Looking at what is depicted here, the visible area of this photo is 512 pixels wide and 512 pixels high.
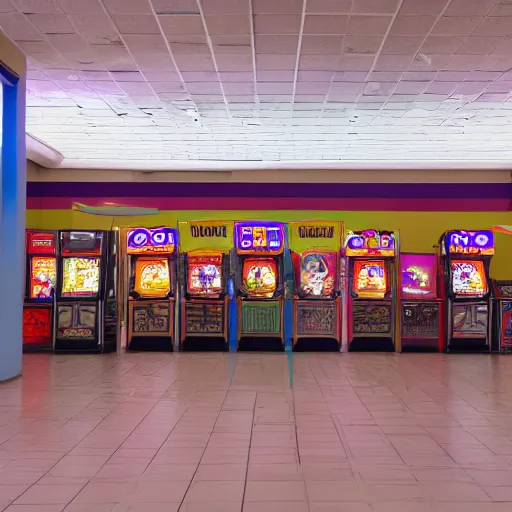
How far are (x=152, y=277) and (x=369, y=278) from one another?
121 inches

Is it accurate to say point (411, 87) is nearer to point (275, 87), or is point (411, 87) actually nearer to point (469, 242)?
point (275, 87)

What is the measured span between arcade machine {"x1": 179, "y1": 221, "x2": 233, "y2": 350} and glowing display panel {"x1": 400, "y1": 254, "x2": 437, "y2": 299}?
100 inches

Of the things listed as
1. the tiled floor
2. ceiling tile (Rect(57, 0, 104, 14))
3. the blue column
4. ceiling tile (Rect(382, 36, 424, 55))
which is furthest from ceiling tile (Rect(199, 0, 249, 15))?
the tiled floor

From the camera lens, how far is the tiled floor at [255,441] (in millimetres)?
3311

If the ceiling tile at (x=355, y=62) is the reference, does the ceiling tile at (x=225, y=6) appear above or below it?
below

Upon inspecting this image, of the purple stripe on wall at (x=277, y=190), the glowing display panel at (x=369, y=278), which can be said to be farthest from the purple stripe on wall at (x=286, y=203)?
the glowing display panel at (x=369, y=278)

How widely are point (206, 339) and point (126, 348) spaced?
115cm

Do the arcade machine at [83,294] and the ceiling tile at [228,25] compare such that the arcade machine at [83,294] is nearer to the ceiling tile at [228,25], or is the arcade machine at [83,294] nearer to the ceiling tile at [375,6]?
the ceiling tile at [228,25]

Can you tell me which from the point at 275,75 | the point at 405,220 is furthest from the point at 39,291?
the point at 405,220

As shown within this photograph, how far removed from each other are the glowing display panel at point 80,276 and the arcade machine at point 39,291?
352mm

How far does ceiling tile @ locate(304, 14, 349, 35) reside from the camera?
558 cm

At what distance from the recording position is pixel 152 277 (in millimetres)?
9797

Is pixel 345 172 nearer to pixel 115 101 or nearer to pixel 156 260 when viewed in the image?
pixel 156 260

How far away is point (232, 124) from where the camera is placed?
9.47 metres
